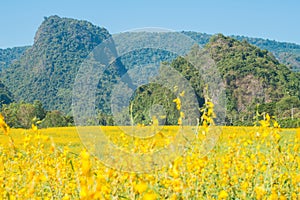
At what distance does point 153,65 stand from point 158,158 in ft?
8.38

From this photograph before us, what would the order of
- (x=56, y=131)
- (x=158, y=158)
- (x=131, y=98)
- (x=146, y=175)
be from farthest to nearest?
(x=56, y=131) < (x=131, y=98) < (x=158, y=158) < (x=146, y=175)

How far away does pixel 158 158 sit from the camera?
4352 millimetres

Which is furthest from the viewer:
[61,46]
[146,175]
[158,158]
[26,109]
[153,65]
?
[61,46]

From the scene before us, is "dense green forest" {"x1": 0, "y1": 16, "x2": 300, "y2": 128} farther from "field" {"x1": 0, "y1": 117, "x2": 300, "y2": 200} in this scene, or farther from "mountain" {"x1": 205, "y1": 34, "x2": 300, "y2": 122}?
"field" {"x1": 0, "y1": 117, "x2": 300, "y2": 200}

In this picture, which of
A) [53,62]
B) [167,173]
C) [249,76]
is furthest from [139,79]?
[53,62]

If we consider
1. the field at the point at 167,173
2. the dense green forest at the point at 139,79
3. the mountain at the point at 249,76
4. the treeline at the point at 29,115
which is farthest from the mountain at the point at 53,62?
the field at the point at 167,173

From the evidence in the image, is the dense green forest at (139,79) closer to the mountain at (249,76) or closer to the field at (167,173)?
the mountain at (249,76)

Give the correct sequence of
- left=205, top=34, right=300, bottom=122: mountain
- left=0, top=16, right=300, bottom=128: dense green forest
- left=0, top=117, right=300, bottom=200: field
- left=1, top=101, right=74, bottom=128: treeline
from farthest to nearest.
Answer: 1. left=205, top=34, right=300, bottom=122: mountain
2. left=1, top=101, right=74, bottom=128: treeline
3. left=0, top=16, right=300, bottom=128: dense green forest
4. left=0, top=117, right=300, bottom=200: field

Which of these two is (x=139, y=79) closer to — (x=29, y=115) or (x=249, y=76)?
(x=29, y=115)

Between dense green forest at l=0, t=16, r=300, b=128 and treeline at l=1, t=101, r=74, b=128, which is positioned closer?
dense green forest at l=0, t=16, r=300, b=128

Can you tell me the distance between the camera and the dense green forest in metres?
6.56

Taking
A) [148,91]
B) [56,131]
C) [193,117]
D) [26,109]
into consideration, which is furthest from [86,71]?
[26,109]

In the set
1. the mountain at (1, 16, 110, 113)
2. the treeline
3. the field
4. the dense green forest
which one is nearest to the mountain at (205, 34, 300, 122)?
the dense green forest

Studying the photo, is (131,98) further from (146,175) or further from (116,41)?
(146,175)
